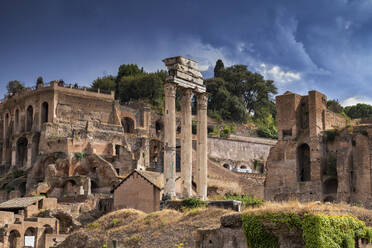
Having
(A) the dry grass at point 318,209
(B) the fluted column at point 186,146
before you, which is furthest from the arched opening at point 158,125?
(A) the dry grass at point 318,209

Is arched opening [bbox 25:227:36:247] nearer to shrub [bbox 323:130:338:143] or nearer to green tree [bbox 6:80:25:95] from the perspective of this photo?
shrub [bbox 323:130:338:143]

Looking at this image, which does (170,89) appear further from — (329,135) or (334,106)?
(334,106)

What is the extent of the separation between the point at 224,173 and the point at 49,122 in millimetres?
17593

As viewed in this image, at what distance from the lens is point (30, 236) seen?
36469 millimetres

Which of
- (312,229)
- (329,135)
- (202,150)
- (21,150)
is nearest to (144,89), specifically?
(21,150)

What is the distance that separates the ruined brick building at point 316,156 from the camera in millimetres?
44531

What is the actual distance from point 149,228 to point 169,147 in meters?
9.57

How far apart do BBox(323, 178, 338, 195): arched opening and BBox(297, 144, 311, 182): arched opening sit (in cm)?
195

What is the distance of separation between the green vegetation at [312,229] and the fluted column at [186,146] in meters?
17.6

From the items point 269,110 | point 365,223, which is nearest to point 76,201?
point 365,223

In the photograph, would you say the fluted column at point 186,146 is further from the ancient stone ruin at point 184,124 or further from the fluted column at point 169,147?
the fluted column at point 169,147

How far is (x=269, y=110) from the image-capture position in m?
80.6

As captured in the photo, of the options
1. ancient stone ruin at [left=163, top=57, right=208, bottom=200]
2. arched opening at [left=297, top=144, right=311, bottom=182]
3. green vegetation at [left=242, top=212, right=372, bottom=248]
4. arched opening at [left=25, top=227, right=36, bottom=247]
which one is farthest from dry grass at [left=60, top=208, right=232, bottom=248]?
arched opening at [left=297, top=144, right=311, bottom=182]

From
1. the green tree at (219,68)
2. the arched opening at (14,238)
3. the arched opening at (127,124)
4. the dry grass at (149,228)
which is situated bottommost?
the arched opening at (14,238)
